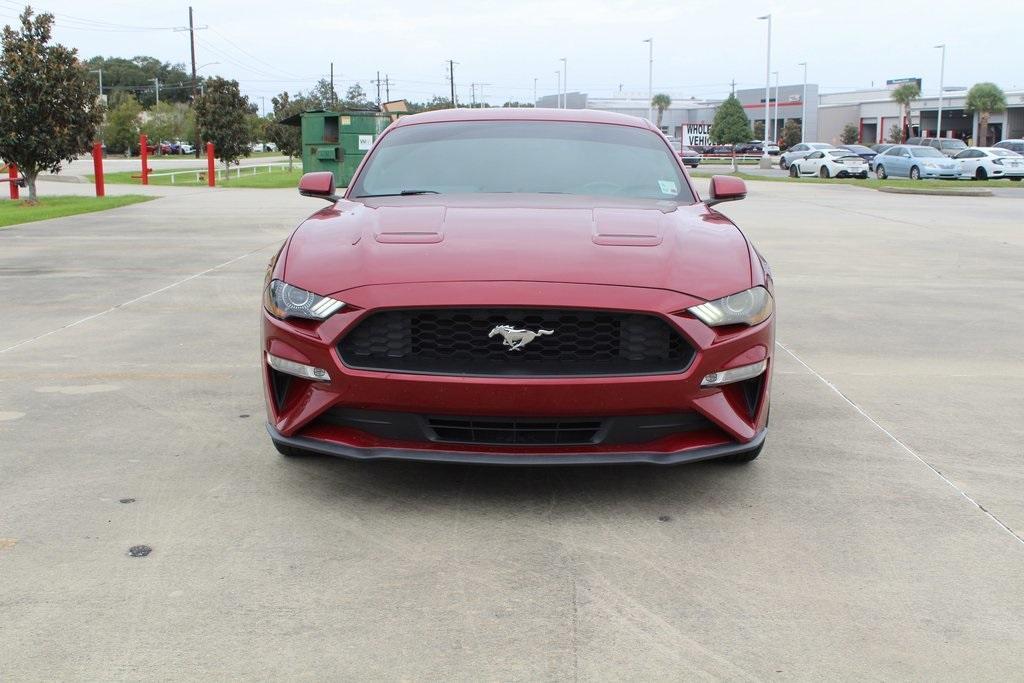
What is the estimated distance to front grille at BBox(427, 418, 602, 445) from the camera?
12.8 feet

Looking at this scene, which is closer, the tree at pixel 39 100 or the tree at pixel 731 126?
the tree at pixel 39 100

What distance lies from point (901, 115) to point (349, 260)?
293 feet

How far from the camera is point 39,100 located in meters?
22.2

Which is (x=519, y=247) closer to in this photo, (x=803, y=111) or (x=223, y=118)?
(x=223, y=118)

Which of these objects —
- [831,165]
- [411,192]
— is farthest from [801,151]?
[411,192]

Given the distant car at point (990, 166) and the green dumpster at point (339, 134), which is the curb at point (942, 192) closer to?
Answer: the distant car at point (990, 166)

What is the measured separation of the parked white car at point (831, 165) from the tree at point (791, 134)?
1879 inches

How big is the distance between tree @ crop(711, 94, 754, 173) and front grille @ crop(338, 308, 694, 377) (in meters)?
84.4

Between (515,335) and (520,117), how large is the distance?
7.76ft

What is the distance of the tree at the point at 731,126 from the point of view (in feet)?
284

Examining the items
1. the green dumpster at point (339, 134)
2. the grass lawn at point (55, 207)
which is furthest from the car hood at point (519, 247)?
the green dumpster at point (339, 134)

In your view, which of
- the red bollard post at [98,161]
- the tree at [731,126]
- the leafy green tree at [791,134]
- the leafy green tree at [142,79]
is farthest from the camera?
the leafy green tree at [142,79]

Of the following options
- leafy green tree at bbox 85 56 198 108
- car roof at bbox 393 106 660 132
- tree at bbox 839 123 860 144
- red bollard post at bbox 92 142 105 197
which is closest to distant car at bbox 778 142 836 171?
red bollard post at bbox 92 142 105 197

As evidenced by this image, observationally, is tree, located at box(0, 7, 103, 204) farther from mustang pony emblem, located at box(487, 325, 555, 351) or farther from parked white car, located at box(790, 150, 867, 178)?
parked white car, located at box(790, 150, 867, 178)
